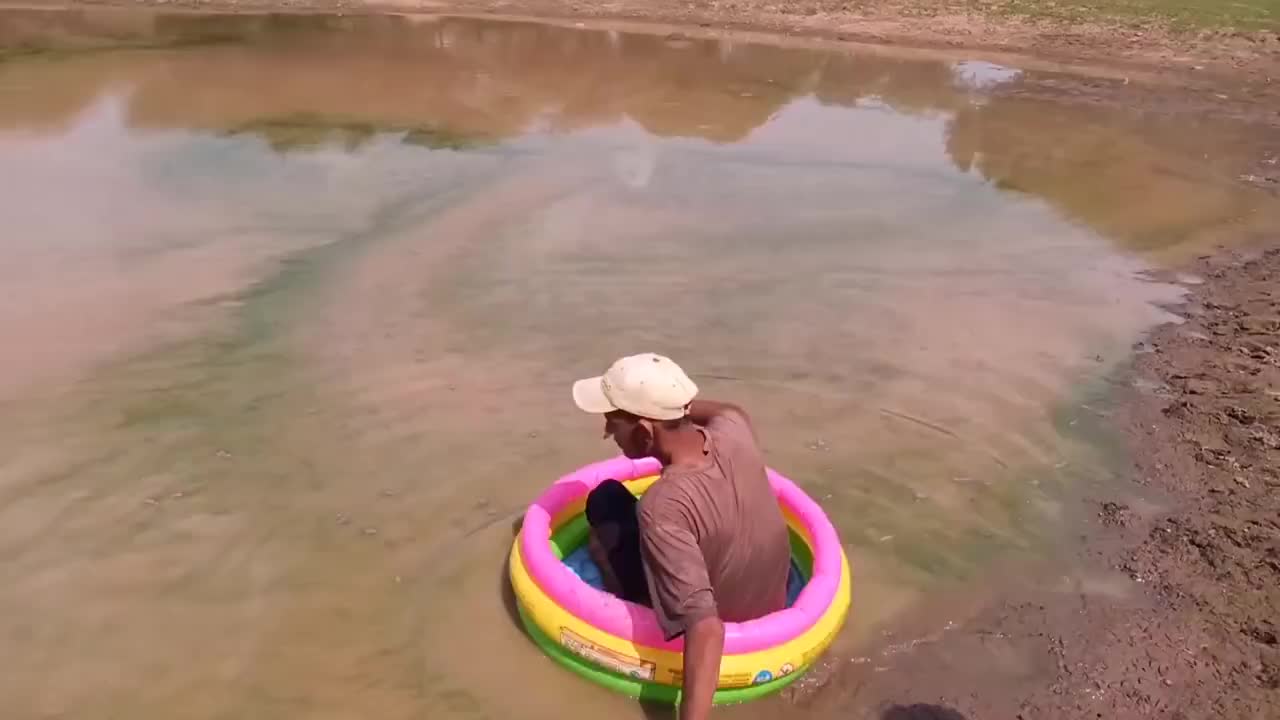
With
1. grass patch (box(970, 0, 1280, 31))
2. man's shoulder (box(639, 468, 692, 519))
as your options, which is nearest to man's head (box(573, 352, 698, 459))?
man's shoulder (box(639, 468, 692, 519))

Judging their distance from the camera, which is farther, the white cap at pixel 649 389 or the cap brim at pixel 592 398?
the cap brim at pixel 592 398

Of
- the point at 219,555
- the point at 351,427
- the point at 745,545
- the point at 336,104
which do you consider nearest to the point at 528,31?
the point at 336,104

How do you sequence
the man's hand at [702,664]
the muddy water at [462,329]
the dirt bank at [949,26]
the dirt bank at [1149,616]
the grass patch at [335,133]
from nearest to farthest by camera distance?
the man's hand at [702,664], the dirt bank at [1149,616], the muddy water at [462,329], the grass patch at [335,133], the dirt bank at [949,26]

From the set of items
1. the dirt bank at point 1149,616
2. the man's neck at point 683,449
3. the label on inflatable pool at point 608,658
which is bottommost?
the dirt bank at point 1149,616

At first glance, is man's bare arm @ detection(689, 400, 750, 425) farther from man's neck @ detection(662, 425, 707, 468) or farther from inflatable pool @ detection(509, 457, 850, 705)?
inflatable pool @ detection(509, 457, 850, 705)

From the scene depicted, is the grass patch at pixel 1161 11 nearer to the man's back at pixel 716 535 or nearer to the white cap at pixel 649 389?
the man's back at pixel 716 535

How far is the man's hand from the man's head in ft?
2.03

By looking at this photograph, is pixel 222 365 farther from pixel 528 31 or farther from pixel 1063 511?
pixel 528 31

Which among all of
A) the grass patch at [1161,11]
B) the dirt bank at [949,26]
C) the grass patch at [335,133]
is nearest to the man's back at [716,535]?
the grass patch at [335,133]

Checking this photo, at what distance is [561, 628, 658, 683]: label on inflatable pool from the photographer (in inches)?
159

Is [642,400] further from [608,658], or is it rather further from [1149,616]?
[1149,616]

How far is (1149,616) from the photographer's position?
4711 millimetres

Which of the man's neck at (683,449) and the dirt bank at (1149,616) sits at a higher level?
the man's neck at (683,449)

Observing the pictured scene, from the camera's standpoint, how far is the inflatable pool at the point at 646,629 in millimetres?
4000
